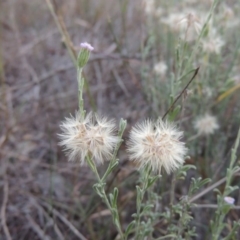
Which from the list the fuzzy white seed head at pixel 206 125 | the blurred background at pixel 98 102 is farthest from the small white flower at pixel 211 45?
the fuzzy white seed head at pixel 206 125

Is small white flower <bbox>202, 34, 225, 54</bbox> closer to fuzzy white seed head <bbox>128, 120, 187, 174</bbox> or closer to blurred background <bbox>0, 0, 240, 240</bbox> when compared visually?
blurred background <bbox>0, 0, 240, 240</bbox>

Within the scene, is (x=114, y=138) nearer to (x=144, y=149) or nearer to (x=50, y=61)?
(x=144, y=149)

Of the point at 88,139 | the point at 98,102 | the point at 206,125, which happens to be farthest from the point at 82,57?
the point at 98,102

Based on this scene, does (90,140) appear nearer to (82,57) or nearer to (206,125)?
(82,57)

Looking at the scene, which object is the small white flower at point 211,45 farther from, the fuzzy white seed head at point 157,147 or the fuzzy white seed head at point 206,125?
the fuzzy white seed head at point 157,147

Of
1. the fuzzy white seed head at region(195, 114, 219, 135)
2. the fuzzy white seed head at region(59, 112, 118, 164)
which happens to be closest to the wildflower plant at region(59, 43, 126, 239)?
the fuzzy white seed head at region(59, 112, 118, 164)

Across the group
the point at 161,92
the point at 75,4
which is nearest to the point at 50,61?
the point at 75,4
